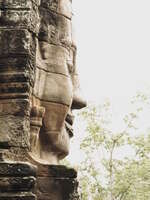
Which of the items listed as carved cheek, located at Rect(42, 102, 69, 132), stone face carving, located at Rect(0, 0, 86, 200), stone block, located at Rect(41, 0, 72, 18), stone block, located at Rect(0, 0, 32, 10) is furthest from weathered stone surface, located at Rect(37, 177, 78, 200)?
stone block, located at Rect(41, 0, 72, 18)

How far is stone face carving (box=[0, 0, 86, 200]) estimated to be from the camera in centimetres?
594

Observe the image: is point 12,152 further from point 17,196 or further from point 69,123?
point 69,123

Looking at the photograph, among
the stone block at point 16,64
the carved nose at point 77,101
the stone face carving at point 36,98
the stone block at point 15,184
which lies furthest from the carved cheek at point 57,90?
the stone block at point 15,184

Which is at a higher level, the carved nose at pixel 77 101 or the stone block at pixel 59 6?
the stone block at pixel 59 6

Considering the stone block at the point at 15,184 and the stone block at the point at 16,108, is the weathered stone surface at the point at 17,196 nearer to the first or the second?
the stone block at the point at 15,184

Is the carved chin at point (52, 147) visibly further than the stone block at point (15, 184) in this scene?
Yes

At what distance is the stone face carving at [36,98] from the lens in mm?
5938

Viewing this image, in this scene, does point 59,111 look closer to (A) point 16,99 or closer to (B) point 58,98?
(B) point 58,98

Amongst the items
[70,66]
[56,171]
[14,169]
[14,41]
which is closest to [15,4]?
[14,41]

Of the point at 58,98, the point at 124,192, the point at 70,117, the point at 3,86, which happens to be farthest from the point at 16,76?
the point at 124,192

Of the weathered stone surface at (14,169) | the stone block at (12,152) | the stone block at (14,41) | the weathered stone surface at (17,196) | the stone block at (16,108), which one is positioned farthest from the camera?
the stone block at (14,41)

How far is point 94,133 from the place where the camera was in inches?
1021

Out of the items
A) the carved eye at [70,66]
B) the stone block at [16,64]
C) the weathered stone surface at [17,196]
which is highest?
the stone block at [16,64]

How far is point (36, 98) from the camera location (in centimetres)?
687
